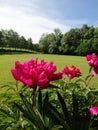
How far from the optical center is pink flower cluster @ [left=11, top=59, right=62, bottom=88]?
1.29 metres

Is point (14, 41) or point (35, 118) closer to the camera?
point (35, 118)

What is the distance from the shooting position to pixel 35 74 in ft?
4.34

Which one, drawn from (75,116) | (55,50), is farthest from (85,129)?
(55,50)

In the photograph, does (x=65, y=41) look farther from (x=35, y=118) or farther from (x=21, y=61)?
(x=35, y=118)

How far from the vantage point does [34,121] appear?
1.24m

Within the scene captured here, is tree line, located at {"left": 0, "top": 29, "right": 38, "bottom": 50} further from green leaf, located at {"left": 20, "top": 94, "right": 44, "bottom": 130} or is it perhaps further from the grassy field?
green leaf, located at {"left": 20, "top": 94, "right": 44, "bottom": 130}

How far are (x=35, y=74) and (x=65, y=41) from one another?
7547 centimetres

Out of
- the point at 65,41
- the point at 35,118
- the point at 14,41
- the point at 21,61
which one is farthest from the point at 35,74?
the point at 14,41

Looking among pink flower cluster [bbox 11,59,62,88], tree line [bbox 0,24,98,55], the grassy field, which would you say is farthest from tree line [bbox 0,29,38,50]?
pink flower cluster [bbox 11,59,62,88]

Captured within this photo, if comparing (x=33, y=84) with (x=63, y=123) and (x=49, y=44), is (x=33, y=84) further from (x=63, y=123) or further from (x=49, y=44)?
(x=49, y=44)

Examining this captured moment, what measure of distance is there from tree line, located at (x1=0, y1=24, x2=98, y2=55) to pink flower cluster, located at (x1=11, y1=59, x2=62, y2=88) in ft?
227

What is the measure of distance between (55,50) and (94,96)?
7462 cm

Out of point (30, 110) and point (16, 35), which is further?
point (16, 35)

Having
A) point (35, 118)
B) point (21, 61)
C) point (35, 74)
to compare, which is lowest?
point (21, 61)
